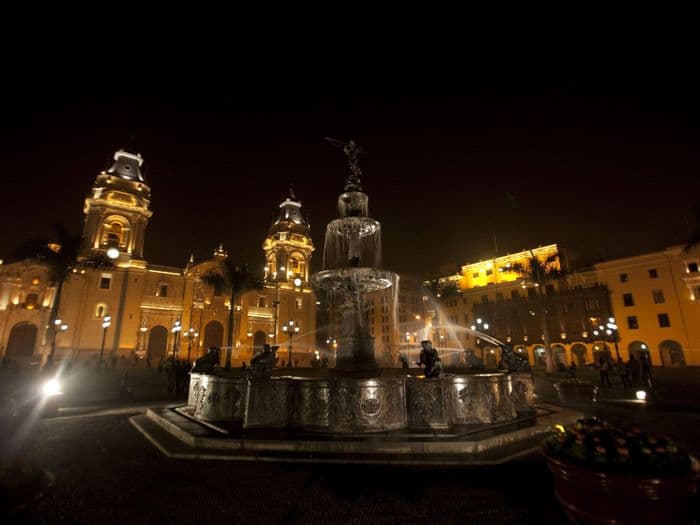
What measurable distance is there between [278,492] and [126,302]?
49837 millimetres

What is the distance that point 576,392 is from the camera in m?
17.8

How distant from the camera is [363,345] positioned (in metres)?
11.1

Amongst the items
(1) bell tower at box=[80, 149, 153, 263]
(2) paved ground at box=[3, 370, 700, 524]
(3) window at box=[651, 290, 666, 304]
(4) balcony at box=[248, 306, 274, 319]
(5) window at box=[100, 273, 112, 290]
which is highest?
(1) bell tower at box=[80, 149, 153, 263]

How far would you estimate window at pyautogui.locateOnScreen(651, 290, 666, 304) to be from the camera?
127 ft

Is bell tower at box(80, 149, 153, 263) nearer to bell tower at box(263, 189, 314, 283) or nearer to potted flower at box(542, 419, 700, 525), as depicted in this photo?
bell tower at box(263, 189, 314, 283)

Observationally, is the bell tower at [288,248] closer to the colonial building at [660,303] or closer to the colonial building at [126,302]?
the colonial building at [126,302]

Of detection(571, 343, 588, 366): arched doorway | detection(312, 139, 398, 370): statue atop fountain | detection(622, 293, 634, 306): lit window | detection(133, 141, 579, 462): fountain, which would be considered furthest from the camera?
detection(571, 343, 588, 366): arched doorway

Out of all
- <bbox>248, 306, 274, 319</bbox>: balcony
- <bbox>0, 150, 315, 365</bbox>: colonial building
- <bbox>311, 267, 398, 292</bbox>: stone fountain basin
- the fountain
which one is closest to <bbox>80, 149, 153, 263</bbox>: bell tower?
<bbox>0, 150, 315, 365</bbox>: colonial building

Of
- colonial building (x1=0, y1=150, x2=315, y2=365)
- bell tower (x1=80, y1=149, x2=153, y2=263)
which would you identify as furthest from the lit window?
bell tower (x1=80, y1=149, x2=153, y2=263)

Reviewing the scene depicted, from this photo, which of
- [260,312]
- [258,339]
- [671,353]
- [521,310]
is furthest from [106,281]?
[671,353]

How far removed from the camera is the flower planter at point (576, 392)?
1505cm

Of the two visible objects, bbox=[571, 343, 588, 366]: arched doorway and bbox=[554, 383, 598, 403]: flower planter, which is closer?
bbox=[554, 383, 598, 403]: flower planter

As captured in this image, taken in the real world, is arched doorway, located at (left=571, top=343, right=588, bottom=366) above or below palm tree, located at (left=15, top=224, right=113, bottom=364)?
below

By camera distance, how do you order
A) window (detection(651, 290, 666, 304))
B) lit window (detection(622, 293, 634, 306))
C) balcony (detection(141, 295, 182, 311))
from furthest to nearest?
balcony (detection(141, 295, 182, 311)), lit window (detection(622, 293, 634, 306)), window (detection(651, 290, 666, 304))
